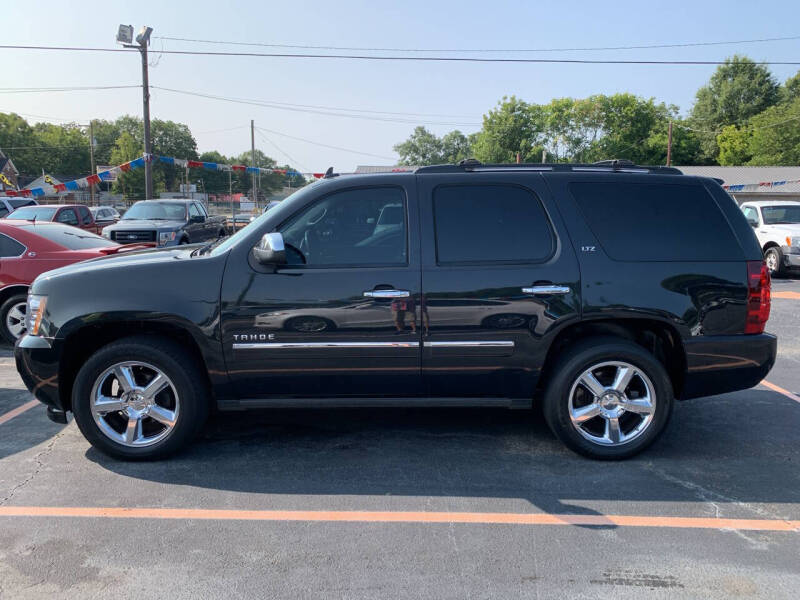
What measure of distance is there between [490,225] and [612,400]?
1.42 metres

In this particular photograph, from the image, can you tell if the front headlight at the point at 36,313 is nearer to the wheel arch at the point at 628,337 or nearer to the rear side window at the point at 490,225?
the rear side window at the point at 490,225

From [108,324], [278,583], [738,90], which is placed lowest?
[278,583]

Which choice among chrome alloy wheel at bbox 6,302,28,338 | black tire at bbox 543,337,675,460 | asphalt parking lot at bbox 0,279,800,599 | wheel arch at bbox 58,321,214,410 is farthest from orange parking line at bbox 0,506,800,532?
chrome alloy wheel at bbox 6,302,28,338

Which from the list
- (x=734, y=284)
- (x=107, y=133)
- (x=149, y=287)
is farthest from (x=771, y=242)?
(x=107, y=133)

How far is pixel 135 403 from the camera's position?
431cm

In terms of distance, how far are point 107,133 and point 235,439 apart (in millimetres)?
132697

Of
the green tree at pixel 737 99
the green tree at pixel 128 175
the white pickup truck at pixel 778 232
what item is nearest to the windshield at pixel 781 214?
the white pickup truck at pixel 778 232

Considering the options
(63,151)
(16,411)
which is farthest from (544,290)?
(63,151)

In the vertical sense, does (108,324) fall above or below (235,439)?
above

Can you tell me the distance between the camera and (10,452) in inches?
181

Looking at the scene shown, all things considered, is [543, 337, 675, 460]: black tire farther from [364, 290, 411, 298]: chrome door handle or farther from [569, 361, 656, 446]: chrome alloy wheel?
[364, 290, 411, 298]: chrome door handle

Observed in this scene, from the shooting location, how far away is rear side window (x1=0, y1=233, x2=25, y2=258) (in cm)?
802

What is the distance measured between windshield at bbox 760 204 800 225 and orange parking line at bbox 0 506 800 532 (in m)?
14.6

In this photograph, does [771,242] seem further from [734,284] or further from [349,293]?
[349,293]
